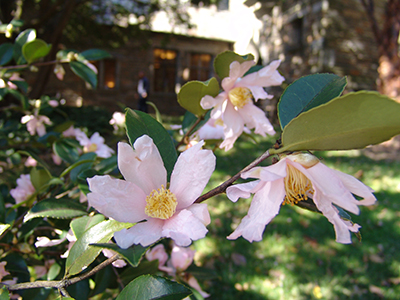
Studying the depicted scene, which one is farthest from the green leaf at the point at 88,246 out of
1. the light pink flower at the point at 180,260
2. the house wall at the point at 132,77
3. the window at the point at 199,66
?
the window at the point at 199,66

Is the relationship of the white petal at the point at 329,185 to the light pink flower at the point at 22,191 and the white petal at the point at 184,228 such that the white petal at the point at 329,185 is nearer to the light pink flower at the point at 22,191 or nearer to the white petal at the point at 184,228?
the white petal at the point at 184,228

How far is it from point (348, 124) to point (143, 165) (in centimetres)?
25

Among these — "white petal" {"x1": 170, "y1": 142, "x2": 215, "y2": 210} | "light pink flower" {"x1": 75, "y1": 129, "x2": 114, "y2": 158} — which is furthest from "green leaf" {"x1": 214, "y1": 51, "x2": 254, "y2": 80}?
"light pink flower" {"x1": 75, "y1": 129, "x2": 114, "y2": 158}

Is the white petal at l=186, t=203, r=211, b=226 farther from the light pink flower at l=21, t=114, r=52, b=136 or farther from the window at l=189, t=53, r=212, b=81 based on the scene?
the window at l=189, t=53, r=212, b=81

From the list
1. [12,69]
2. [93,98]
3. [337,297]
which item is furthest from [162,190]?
[93,98]

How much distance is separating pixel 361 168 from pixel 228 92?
391 centimetres

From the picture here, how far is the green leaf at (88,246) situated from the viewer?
360 millimetres

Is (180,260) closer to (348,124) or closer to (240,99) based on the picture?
(240,99)

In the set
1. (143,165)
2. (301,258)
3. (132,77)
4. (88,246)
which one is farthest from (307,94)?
(132,77)

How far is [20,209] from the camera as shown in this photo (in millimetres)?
729

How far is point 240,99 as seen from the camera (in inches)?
23.8

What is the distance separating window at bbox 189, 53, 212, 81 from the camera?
9.58 m

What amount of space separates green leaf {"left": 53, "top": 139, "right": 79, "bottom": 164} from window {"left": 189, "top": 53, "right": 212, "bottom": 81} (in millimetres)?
8900

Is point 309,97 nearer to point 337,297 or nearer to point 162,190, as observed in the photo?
point 162,190
